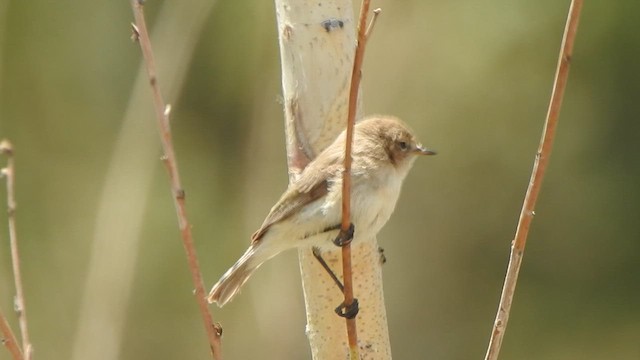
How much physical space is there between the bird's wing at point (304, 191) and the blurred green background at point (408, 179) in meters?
2.25

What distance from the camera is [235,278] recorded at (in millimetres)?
2375

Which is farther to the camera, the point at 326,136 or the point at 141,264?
the point at 141,264

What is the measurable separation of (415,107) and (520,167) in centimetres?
63

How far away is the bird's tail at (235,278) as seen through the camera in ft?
7.70

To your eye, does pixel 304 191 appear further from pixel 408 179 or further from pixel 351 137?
pixel 408 179

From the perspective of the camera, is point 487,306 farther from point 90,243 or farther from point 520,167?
point 90,243

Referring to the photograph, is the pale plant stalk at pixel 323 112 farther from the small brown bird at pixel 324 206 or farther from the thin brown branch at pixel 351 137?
the thin brown branch at pixel 351 137

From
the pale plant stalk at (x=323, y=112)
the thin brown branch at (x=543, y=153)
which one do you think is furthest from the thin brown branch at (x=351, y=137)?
the pale plant stalk at (x=323, y=112)

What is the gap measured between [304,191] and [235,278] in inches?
10.5

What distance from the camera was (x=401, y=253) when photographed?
4973mm

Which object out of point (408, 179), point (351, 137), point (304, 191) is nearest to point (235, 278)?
point (304, 191)

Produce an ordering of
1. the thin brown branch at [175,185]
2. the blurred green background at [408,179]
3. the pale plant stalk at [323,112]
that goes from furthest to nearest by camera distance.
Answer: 1. the blurred green background at [408,179]
2. the pale plant stalk at [323,112]
3. the thin brown branch at [175,185]

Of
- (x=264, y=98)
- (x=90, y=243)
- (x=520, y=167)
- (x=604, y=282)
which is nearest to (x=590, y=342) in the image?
(x=604, y=282)

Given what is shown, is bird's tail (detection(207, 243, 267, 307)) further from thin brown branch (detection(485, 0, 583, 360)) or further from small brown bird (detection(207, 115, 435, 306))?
thin brown branch (detection(485, 0, 583, 360))
